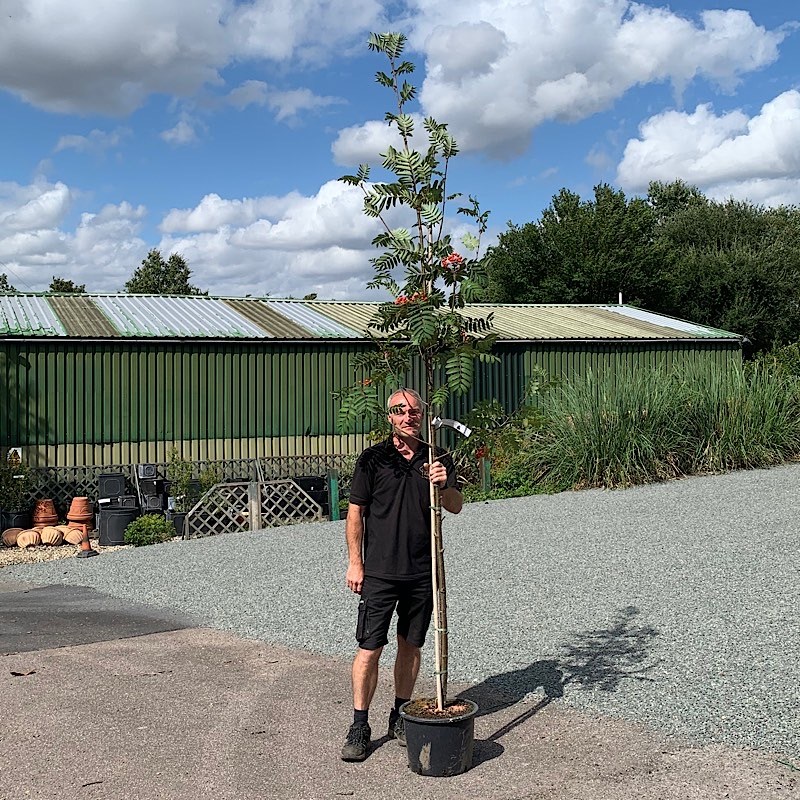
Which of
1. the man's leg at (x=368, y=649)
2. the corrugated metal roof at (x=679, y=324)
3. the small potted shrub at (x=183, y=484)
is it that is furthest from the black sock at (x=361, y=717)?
the corrugated metal roof at (x=679, y=324)

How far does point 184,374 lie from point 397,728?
10939 mm

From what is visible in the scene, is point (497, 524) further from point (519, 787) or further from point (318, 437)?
point (519, 787)

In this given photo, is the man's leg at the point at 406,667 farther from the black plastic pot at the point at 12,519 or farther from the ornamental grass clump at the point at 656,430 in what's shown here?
the ornamental grass clump at the point at 656,430

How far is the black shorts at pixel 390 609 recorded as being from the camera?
4480mm

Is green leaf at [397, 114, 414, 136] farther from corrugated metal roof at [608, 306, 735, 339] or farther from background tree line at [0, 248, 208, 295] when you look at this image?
background tree line at [0, 248, 208, 295]

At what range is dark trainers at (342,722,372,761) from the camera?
4.39 meters

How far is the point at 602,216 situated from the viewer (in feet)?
123

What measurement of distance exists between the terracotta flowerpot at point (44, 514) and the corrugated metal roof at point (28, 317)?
8.34 feet

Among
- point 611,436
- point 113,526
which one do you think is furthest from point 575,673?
point 611,436

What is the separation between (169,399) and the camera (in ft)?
48.3

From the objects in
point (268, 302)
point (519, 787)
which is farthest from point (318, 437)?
point (519, 787)

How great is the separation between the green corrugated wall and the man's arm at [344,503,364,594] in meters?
9.08

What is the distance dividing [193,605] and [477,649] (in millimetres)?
2982

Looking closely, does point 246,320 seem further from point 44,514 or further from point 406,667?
point 406,667
